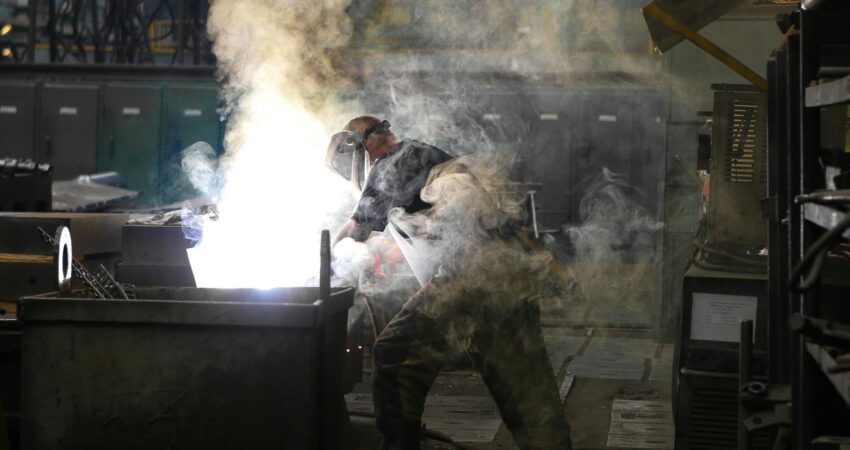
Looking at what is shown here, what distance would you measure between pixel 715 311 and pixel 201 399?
7.62 feet

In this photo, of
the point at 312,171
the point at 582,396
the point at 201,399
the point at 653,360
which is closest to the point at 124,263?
the point at 312,171

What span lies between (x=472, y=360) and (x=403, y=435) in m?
0.50

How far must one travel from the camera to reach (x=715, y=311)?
4.83 meters

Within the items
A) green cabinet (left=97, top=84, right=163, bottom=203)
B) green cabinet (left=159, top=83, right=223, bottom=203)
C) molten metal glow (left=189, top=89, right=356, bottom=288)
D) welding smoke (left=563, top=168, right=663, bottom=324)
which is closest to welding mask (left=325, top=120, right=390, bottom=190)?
molten metal glow (left=189, top=89, right=356, bottom=288)

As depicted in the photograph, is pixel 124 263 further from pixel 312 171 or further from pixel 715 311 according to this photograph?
pixel 715 311

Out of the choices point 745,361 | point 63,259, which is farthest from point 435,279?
point 745,361

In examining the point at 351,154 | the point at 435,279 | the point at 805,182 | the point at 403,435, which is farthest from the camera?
the point at 351,154

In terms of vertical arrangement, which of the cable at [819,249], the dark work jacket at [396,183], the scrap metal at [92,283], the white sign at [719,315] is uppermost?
the dark work jacket at [396,183]

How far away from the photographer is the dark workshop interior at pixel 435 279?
12.6 ft

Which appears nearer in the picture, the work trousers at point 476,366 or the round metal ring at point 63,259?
the round metal ring at point 63,259

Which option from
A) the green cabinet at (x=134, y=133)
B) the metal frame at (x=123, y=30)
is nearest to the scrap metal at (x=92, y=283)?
the green cabinet at (x=134, y=133)

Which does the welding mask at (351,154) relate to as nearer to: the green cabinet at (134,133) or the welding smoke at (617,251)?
the welding smoke at (617,251)

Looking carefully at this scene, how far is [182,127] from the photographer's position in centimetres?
1394

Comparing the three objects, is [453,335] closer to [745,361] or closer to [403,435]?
[403,435]
